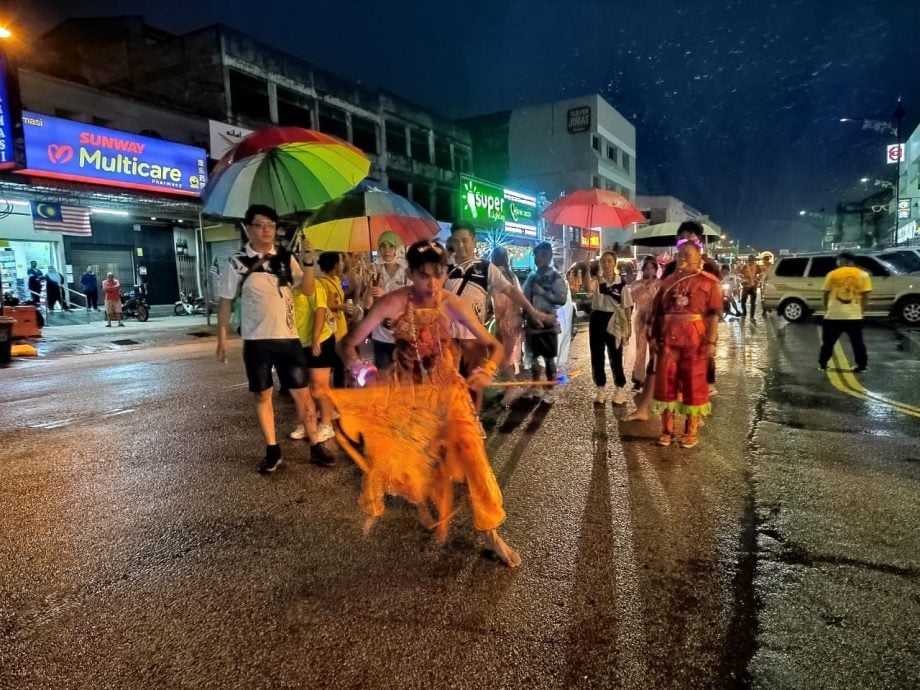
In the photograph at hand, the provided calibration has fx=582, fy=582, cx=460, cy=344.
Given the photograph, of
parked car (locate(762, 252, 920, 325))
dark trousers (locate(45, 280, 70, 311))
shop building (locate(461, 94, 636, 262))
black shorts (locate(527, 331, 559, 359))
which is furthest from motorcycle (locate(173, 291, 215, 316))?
shop building (locate(461, 94, 636, 262))

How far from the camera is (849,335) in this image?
841 centimetres

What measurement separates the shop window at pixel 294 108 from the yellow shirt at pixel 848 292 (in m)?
22.3

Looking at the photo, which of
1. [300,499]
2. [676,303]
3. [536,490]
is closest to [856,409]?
[676,303]

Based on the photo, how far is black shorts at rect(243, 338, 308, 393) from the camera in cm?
444

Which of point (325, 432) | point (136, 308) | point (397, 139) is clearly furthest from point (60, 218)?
point (397, 139)

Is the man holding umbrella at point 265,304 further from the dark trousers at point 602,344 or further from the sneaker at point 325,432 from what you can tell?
the dark trousers at point 602,344

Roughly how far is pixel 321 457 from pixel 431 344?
6.64ft

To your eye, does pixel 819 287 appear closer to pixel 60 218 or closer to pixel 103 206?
pixel 103 206

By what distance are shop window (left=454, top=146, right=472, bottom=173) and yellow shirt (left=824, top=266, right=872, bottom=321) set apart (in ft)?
99.8

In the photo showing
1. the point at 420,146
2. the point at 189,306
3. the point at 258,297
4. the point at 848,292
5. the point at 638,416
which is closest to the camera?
the point at 258,297

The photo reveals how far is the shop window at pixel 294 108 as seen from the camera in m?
25.3

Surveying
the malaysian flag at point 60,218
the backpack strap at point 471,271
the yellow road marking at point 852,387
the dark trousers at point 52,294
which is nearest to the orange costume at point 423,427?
the backpack strap at point 471,271

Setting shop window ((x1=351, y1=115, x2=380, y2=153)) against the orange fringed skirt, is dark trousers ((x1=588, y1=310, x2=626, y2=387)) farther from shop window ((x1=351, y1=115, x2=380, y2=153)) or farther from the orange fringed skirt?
shop window ((x1=351, y1=115, x2=380, y2=153))

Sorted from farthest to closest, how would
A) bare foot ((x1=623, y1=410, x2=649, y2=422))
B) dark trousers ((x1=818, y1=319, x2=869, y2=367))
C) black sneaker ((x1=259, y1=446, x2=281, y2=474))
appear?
1. dark trousers ((x1=818, y1=319, x2=869, y2=367))
2. bare foot ((x1=623, y1=410, x2=649, y2=422))
3. black sneaker ((x1=259, y1=446, x2=281, y2=474))
